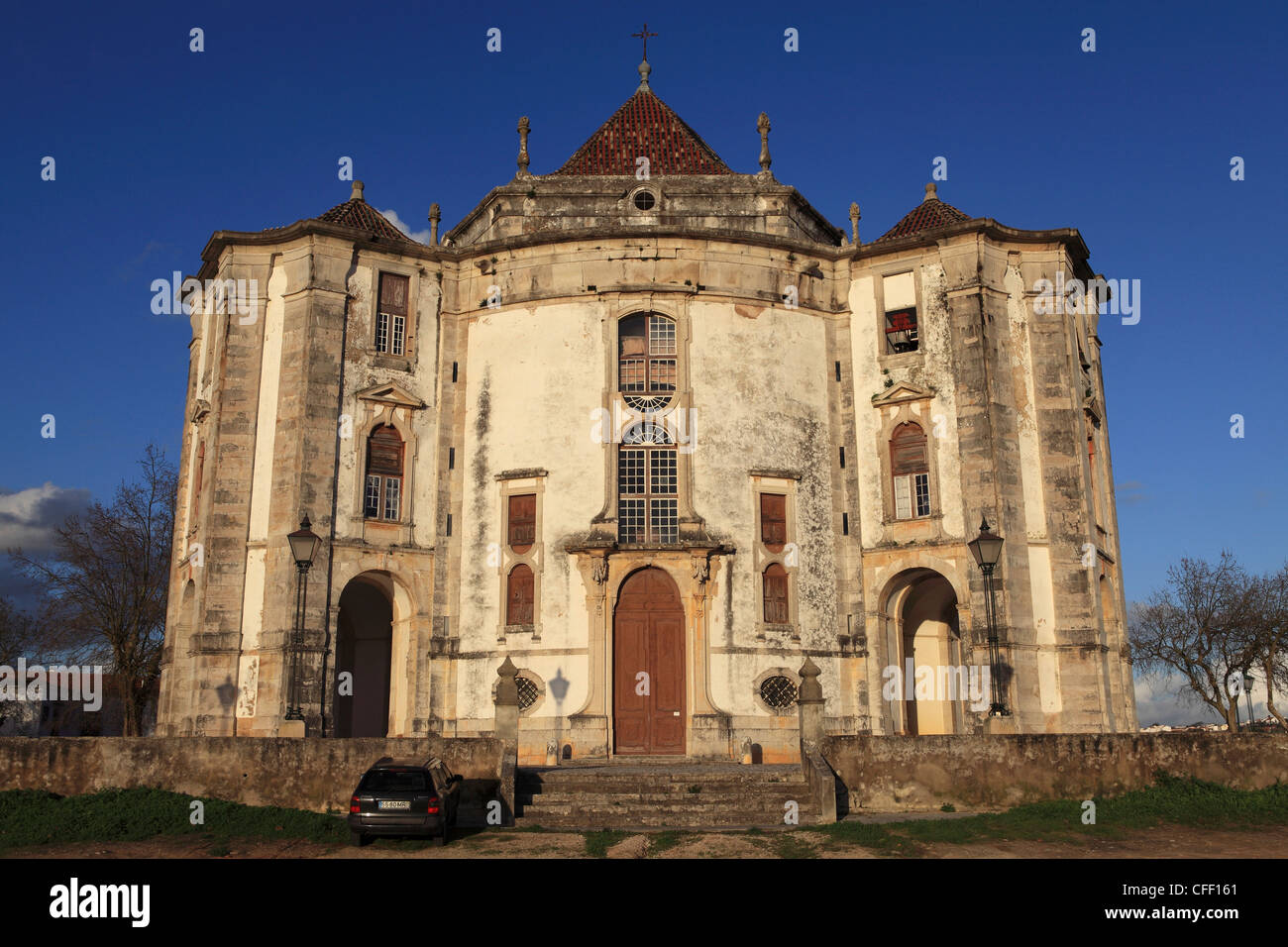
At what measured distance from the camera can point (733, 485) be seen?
28.7 meters

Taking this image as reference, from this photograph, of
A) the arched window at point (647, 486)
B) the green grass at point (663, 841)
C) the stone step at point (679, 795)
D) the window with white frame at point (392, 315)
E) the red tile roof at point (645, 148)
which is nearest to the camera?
the green grass at point (663, 841)

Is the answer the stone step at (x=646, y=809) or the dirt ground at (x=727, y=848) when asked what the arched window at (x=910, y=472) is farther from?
the dirt ground at (x=727, y=848)

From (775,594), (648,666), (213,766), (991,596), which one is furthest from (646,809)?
(775,594)

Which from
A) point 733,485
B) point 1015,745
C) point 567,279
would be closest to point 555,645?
point 733,485

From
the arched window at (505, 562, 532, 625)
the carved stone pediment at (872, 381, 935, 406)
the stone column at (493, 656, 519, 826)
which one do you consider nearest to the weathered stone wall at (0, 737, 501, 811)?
the stone column at (493, 656, 519, 826)

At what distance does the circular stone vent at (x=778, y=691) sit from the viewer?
27.4 meters

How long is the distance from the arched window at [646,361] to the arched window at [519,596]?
16.7 ft

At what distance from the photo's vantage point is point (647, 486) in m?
28.7

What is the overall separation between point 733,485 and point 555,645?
5.93 m

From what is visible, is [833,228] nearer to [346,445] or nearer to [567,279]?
[567,279]

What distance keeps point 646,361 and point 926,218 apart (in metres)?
9.32

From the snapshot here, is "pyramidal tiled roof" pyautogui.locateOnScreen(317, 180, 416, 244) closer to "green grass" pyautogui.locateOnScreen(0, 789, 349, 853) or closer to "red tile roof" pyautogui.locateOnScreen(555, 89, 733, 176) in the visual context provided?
"red tile roof" pyautogui.locateOnScreen(555, 89, 733, 176)

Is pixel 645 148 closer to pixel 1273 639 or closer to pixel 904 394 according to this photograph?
pixel 904 394

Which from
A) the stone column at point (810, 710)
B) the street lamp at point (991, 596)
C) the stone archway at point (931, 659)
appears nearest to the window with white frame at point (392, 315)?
the stone column at point (810, 710)
